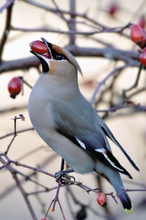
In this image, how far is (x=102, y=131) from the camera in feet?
9.08

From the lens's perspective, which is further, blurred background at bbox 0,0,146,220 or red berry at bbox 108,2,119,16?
red berry at bbox 108,2,119,16

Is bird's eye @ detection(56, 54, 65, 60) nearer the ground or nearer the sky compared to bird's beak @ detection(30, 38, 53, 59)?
nearer the ground

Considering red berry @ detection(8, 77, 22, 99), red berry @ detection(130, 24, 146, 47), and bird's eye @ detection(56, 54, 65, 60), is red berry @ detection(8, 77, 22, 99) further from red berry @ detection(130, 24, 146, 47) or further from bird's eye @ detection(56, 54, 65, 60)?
red berry @ detection(130, 24, 146, 47)

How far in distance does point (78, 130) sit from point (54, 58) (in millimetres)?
315

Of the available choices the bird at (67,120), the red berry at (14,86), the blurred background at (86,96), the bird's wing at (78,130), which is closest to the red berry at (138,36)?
the blurred background at (86,96)

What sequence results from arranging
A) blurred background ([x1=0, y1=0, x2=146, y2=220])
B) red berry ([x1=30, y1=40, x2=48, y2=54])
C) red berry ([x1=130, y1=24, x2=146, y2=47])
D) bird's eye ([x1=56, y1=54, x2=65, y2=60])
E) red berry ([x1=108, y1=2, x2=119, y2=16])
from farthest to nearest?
red berry ([x1=108, y1=2, x2=119, y2=16]) → blurred background ([x1=0, y1=0, x2=146, y2=220]) → red berry ([x1=130, y1=24, x2=146, y2=47]) → bird's eye ([x1=56, y1=54, x2=65, y2=60]) → red berry ([x1=30, y1=40, x2=48, y2=54])

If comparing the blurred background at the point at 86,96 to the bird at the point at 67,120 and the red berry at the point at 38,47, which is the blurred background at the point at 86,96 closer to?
the bird at the point at 67,120

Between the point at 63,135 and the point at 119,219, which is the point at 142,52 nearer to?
the point at 63,135

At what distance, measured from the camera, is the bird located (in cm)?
269

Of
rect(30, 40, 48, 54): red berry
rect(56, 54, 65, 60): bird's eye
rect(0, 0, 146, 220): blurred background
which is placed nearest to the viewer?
rect(30, 40, 48, 54): red berry

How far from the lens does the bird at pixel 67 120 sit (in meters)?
2.69

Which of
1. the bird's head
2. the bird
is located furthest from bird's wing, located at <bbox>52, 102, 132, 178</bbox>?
the bird's head

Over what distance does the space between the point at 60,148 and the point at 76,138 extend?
77 mm

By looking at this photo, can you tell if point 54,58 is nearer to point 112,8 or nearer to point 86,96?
point 112,8
